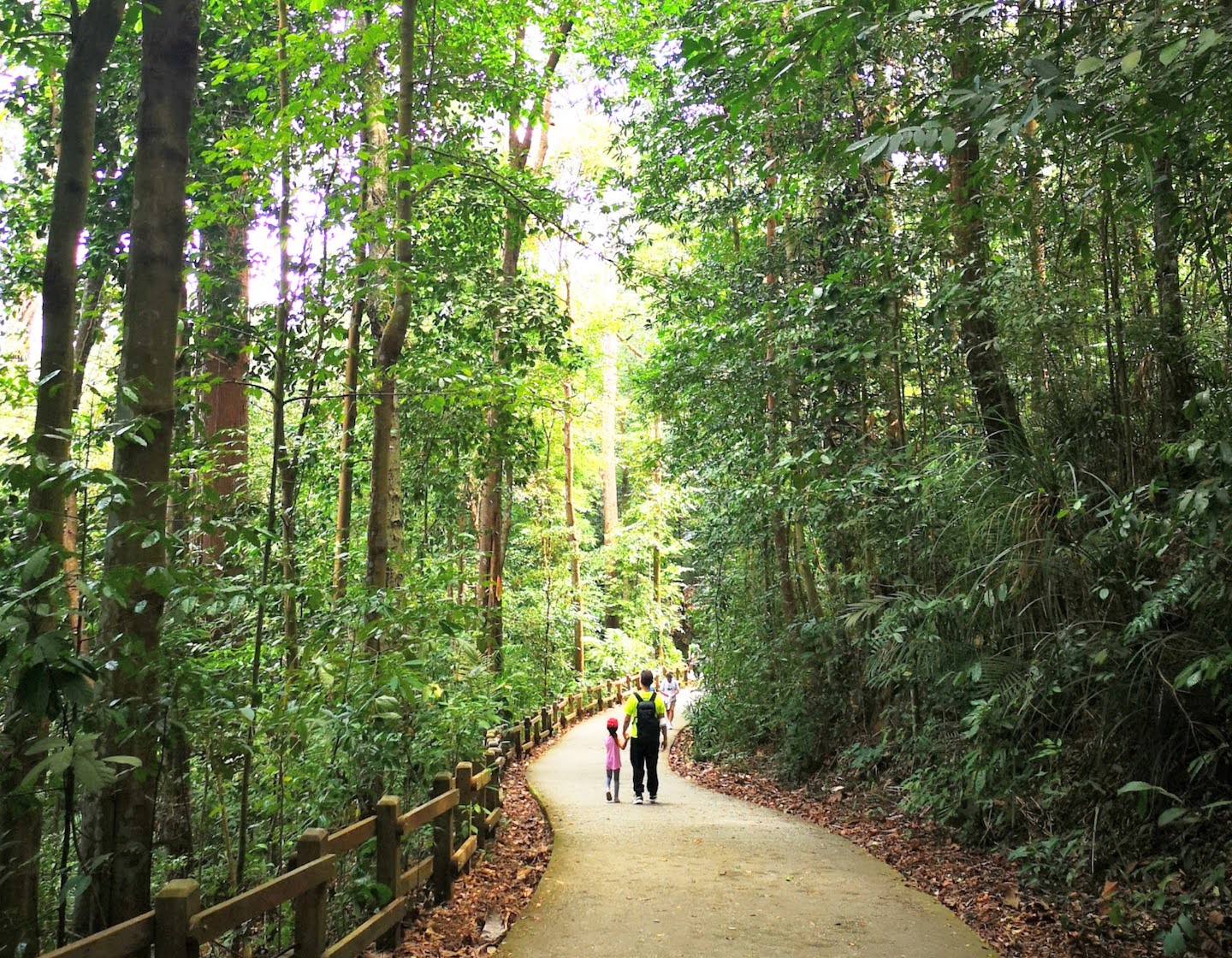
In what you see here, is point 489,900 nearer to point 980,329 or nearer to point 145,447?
point 145,447

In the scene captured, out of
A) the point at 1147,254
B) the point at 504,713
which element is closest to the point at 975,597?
the point at 1147,254

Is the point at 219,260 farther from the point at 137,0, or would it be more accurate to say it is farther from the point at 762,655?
the point at 762,655

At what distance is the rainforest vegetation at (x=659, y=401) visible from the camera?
427 cm

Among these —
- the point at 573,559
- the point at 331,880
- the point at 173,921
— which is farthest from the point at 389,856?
the point at 573,559

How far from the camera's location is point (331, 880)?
17.8 feet

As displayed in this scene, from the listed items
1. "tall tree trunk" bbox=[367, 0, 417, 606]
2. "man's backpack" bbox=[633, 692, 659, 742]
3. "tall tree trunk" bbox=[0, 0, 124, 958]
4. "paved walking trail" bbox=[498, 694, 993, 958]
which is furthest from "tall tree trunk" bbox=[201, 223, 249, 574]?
"man's backpack" bbox=[633, 692, 659, 742]

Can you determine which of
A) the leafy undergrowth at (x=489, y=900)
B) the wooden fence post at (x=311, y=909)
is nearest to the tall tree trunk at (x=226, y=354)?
the wooden fence post at (x=311, y=909)

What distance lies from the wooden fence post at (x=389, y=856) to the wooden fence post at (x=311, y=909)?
1.05 meters

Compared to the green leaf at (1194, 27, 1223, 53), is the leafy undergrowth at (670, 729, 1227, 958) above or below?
below

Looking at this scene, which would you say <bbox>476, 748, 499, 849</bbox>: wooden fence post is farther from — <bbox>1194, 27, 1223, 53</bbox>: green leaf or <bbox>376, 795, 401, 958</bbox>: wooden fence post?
<bbox>1194, 27, 1223, 53</bbox>: green leaf

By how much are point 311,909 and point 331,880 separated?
754 millimetres

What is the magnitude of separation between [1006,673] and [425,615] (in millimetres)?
5008

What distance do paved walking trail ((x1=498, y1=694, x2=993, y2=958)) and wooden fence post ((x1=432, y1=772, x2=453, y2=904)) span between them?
73 cm

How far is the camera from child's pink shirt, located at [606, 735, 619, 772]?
497 inches
